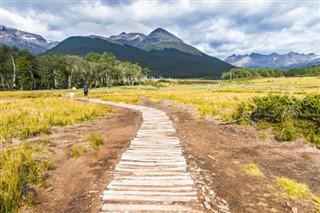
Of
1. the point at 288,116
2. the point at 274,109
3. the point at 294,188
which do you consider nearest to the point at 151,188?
the point at 294,188

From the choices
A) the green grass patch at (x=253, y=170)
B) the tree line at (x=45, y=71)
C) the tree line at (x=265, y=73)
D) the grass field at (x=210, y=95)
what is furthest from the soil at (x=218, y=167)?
the tree line at (x=265, y=73)

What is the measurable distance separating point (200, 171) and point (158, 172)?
1.39 meters

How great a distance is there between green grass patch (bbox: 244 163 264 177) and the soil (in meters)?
0.16

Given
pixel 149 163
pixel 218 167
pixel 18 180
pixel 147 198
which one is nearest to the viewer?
pixel 147 198

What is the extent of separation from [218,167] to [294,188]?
7.59 feet

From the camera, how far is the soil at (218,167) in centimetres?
600

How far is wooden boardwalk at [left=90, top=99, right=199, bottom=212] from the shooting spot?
546 cm

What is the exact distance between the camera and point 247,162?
8820mm

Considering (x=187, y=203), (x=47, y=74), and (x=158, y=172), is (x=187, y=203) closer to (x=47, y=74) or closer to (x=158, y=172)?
(x=158, y=172)

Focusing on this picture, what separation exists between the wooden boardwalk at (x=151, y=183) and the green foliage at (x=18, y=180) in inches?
77.6

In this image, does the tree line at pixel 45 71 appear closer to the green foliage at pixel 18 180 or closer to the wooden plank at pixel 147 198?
the green foliage at pixel 18 180

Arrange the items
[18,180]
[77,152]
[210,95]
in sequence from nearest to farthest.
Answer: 1. [18,180]
2. [77,152]
3. [210,95]

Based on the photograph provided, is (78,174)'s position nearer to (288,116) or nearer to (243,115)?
(243,115)

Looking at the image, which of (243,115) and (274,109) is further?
(243,115)
